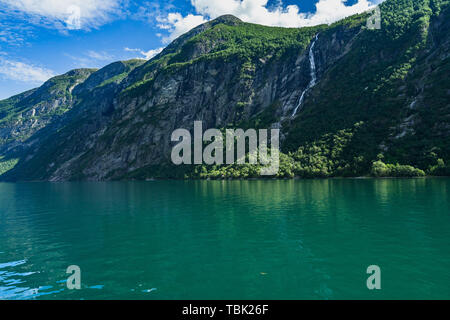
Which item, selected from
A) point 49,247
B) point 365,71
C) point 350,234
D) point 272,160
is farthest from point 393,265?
point 365,71

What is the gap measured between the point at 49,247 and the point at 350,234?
26766mm

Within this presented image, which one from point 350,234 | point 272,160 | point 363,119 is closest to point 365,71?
point 363,119

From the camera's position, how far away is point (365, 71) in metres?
173

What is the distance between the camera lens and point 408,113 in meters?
128

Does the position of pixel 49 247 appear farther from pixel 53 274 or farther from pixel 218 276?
pixel 218 276

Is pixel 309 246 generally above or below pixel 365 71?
below

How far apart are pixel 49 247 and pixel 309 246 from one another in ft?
73.2

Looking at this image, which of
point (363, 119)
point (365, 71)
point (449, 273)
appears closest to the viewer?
point (449, 273)

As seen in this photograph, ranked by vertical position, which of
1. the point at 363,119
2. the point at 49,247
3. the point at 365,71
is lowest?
the point at 49,247

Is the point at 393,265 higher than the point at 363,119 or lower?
lower
